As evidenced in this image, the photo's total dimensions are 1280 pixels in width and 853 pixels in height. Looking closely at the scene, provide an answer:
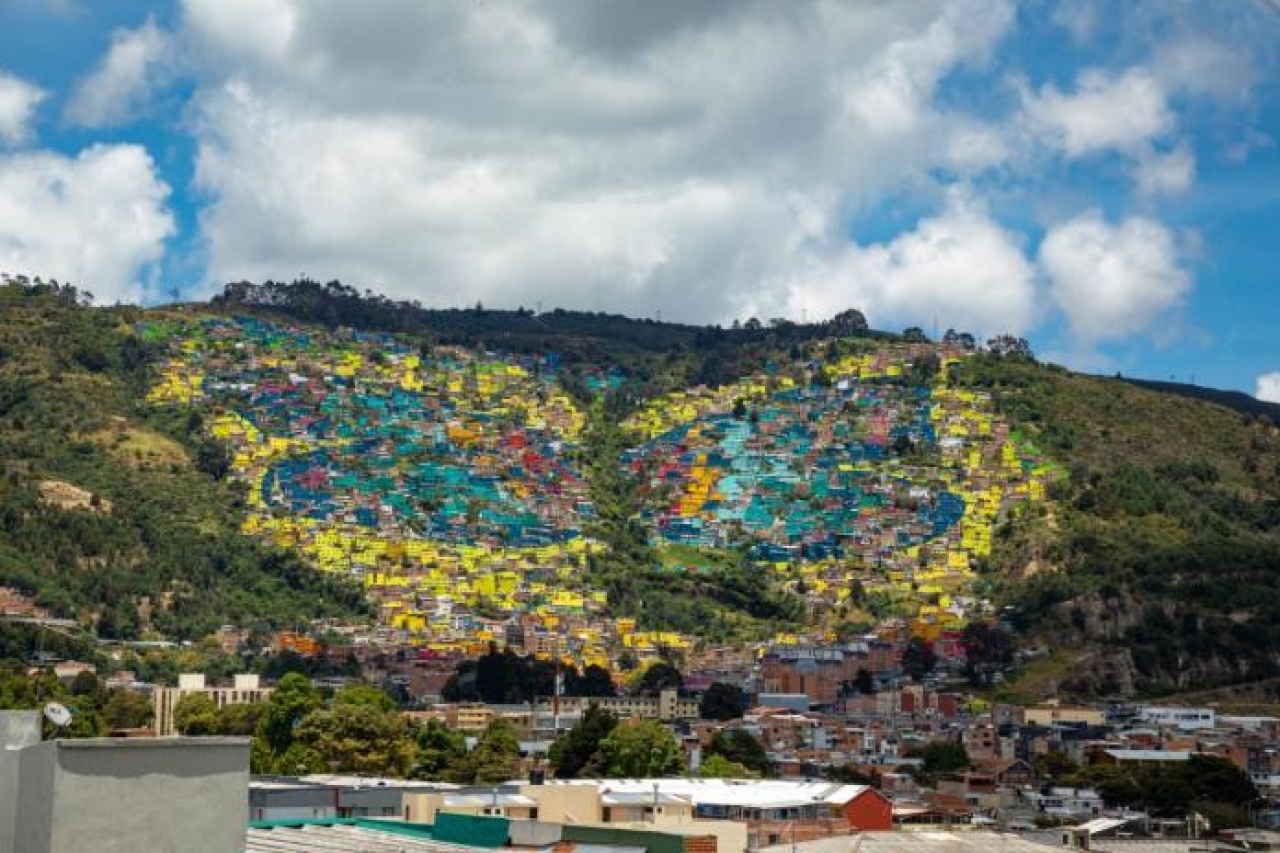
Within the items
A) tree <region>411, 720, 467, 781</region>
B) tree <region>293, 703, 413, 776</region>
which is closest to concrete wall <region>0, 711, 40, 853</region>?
tree <region>293, 703, 413, 776</region>

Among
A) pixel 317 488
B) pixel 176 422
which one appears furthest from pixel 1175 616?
pixel 176 422

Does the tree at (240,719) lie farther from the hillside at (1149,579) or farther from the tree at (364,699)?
the hillside at (1149,579)

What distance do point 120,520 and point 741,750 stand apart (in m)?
71.2

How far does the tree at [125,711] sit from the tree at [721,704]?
37.8 meters

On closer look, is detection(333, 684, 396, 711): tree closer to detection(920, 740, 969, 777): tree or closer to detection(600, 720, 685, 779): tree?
detection(600, 720, 685, 779): tree

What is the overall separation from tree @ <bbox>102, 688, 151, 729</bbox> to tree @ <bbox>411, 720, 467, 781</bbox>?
48.3 ft

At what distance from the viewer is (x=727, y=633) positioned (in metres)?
175

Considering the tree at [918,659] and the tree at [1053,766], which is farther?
the tree at [918,659]

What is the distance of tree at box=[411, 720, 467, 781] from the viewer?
85062mm

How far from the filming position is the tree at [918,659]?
148 metres

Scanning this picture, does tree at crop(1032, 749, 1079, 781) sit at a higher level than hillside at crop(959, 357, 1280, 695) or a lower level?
lower

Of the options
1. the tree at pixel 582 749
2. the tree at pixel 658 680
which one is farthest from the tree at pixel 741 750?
the tree at pixel 658 680

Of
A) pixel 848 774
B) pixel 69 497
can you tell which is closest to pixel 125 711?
pixel 848 774

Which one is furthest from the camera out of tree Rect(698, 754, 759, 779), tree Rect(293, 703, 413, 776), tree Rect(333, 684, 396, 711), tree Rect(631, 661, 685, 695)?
tree Rect(631, 661, 685, 695)
